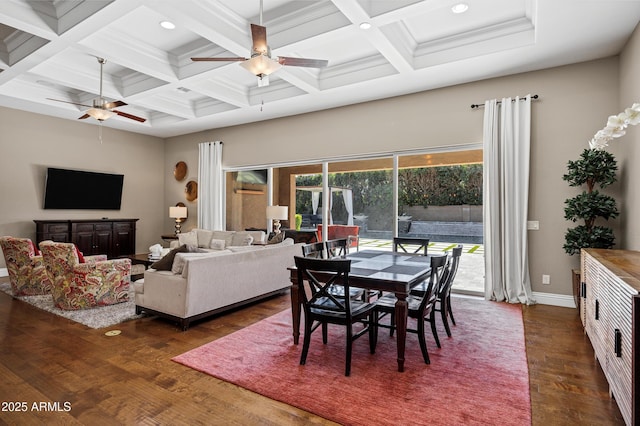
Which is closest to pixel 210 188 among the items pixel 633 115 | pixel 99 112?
pixel 99 112

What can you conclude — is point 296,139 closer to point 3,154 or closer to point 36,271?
point 36,271

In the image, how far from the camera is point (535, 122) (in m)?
4.77

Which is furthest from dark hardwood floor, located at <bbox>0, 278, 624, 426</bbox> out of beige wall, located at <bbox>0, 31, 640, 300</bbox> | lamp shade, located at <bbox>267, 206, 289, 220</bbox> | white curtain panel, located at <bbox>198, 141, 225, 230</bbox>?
white curtain panel, located at <bbox>198, 141, 225, 230</bbox>

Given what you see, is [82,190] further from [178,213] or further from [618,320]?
[618,320]

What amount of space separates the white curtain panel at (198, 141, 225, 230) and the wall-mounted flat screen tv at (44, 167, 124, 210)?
184 centimetres

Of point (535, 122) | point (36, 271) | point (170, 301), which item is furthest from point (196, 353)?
point (535, 122)

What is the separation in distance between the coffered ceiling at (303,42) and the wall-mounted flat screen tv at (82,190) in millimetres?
1545

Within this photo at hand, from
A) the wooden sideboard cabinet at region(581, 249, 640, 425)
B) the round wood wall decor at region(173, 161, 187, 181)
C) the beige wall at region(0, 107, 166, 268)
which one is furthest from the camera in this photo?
the round wood wall decor at region(173, 161, 187, 181)

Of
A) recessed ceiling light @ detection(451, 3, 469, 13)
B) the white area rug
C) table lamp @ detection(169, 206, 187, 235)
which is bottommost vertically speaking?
the white area rug

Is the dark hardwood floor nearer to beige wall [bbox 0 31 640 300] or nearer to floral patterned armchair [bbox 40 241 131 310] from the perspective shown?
floral patterned armchair [bbox 40 241 131 310]

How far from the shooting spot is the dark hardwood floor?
2.19 metres

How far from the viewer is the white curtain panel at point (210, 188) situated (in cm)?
812

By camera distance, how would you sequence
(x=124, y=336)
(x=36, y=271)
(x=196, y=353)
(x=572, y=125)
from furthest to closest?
(x=36, y=271) → (x=572, y=125) → (x=124, y=336) → (x=196, y=353)

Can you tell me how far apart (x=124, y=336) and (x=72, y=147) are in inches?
225
